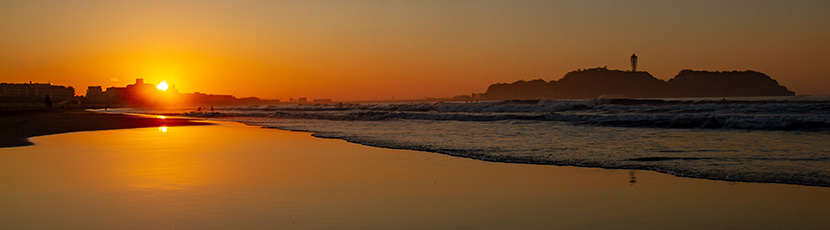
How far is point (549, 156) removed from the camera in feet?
37.9

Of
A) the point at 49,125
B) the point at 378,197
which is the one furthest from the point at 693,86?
the point at 378,197

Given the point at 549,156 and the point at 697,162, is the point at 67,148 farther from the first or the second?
the point at 697,162

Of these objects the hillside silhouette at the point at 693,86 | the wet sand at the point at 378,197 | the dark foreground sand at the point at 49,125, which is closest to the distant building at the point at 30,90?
the dark foreground sand at the point at 49,125

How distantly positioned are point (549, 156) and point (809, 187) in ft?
15.5

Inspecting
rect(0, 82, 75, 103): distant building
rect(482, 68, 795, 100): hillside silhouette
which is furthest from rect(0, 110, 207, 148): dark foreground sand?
rect(482, 68, 795, 100): hillside silhouette

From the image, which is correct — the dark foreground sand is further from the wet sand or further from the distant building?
the distant building

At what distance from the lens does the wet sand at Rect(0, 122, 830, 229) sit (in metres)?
5.53

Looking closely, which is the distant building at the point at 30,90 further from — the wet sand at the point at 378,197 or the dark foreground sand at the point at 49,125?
the wet sand at the point at 378,197

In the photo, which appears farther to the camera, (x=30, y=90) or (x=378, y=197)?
(x=30, y=90)

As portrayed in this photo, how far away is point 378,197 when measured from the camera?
22.9 ft

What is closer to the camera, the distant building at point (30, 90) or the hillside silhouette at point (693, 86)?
the distant building at point (30, 90)

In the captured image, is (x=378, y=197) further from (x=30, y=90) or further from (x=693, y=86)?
(x=693, y=86)

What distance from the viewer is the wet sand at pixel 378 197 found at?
553cm

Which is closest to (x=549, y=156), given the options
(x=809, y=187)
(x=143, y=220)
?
(x=809, y=187)
